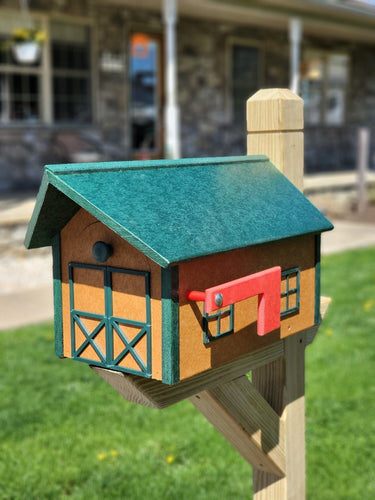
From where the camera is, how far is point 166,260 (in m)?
1.20

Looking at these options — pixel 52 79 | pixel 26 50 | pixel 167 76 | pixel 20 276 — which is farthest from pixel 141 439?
pixel 52 79

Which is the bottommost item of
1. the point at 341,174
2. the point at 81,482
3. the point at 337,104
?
the point at 81,482

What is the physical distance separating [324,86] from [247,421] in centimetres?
1435

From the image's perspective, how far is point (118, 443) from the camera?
3242 millimetres

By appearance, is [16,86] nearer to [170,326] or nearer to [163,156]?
[163,156]

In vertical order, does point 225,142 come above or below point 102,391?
above

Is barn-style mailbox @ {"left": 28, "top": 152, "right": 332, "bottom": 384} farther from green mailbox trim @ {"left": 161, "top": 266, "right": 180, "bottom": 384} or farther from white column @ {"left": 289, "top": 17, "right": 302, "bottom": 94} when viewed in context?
white column @ {"left": 289, "top": 17, "right": 302, "bottom": 94}

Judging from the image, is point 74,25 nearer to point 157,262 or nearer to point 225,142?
point 225,142

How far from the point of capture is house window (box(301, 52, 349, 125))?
580 inches

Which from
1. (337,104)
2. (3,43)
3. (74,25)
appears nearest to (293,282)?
(3,43)

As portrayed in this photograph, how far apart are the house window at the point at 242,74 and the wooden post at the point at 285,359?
11.4m

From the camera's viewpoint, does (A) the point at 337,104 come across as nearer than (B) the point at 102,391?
No

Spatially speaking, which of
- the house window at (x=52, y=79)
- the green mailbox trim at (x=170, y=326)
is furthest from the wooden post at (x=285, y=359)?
the house window at (x=52, y=79)

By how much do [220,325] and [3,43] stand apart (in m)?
8.94
